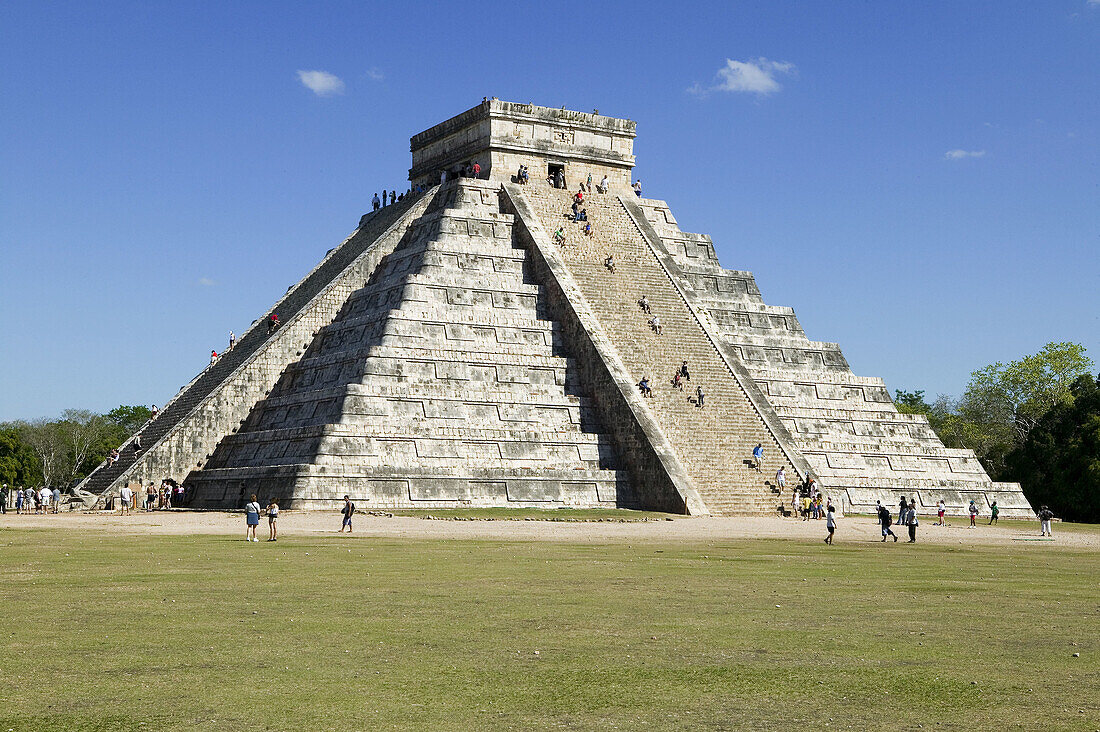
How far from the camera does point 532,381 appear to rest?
1750 inches

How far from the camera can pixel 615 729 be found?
9.91 m

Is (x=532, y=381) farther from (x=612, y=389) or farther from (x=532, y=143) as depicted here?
(x=532, y=143)

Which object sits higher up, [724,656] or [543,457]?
[543,457]

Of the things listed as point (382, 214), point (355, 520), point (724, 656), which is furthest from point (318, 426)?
point (724, 656)

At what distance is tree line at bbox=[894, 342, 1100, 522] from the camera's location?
184 ft

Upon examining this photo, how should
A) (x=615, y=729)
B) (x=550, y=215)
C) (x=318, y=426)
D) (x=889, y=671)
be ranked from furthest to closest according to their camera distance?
1. (x=550, y=215)
2. (x=318, y=426)
3. (x=889, y=671)
4. (x=615, y=729)

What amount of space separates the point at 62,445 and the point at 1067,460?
67.8 m

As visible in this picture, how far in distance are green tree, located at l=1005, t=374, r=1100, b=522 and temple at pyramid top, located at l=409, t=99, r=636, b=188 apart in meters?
22.5

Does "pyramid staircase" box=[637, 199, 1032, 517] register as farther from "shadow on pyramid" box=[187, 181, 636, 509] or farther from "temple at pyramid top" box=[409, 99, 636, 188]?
"shadow on pyramid" box=[187, 181, 636, 509]

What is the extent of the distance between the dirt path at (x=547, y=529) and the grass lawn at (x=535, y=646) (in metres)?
8.22

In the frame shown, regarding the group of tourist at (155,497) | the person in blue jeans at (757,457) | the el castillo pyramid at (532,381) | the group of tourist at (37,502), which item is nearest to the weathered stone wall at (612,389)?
the el castillo pyramid at (532,381)

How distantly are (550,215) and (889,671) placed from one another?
40897 mm

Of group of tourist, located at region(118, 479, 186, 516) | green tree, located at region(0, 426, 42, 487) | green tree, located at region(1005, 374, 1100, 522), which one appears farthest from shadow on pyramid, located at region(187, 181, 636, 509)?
green tree, located at region(0, 426, 42, 487)

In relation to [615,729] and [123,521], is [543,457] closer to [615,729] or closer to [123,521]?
[123,521]
